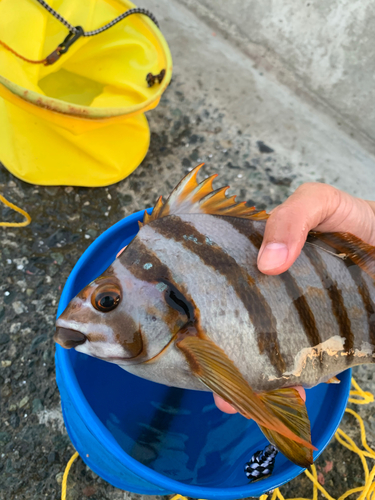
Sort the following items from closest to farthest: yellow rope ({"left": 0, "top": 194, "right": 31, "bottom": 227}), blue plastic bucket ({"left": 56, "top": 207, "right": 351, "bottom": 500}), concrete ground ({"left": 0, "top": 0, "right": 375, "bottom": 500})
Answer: blue plastic bucket ({"left": 56, "top": 207, "right": 351, "bottom": 500}), concrete ground ({"left": 0, "top": 0, "right": 375, "bottom": 500}), yellow rope ({"left": 0, "top": 194, "right": 31, "bottom": 227})

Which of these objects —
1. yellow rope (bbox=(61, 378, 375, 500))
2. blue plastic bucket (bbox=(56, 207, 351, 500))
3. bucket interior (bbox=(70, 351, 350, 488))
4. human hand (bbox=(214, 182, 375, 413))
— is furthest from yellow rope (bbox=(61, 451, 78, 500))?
human hand (bbox=(214, 182, 375, 413))

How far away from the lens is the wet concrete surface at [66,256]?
1708 millimetres

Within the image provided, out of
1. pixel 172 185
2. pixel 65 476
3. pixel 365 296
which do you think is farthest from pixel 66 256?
pixel 365 296

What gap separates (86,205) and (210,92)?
4.14 ft

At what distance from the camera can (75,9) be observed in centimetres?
212

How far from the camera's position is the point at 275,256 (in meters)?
1.10

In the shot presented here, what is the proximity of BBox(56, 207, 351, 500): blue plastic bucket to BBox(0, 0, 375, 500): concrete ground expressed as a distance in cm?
36

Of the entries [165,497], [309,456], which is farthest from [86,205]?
[309,456]

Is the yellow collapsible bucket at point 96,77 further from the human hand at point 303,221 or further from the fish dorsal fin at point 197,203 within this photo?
the human hand at point 303,221

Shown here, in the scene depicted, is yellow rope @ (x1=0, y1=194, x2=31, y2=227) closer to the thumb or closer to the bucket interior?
the bucket interior

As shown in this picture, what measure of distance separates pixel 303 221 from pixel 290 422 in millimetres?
602

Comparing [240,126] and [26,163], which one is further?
[240,126]

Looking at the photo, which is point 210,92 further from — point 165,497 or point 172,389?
point 165,497

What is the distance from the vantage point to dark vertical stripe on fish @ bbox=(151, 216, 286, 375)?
1.11 m
